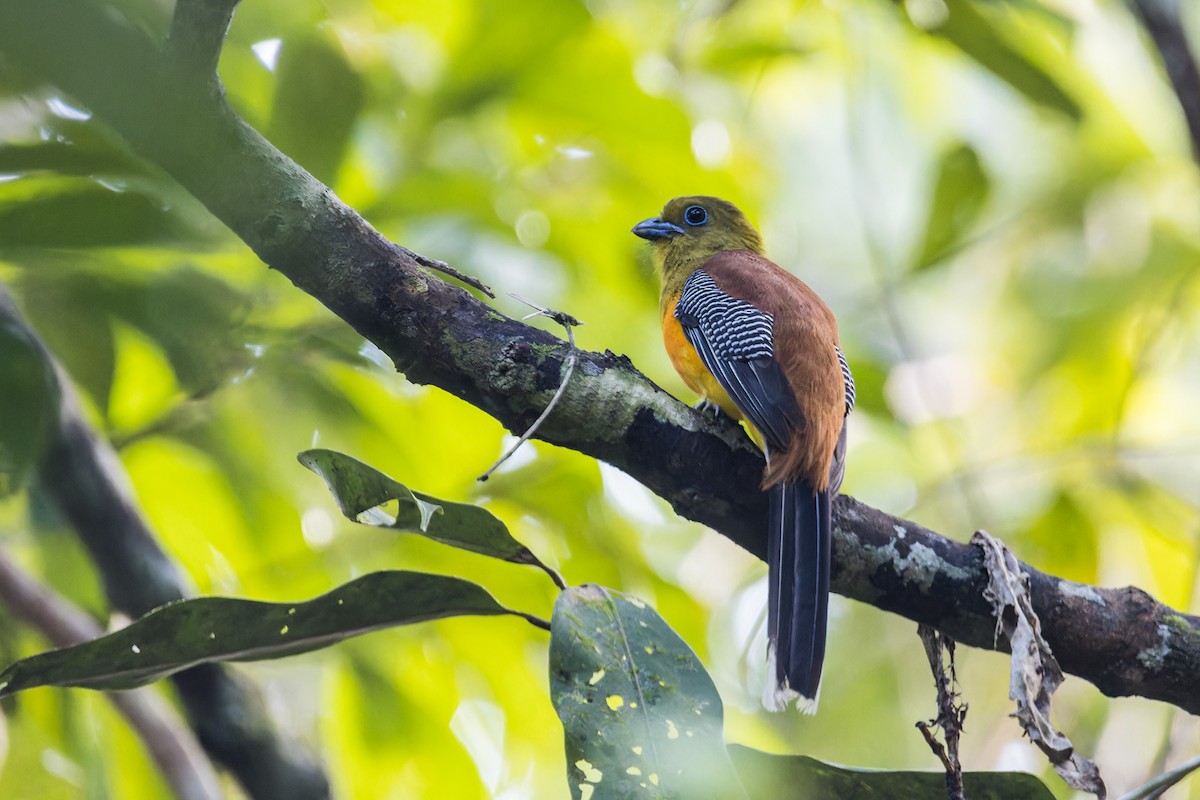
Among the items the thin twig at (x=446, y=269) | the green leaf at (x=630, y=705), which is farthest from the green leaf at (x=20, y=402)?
the green leaf at (x=630, y=705)

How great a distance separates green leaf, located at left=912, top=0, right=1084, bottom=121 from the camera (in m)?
2.76

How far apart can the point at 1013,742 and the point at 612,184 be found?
279cm

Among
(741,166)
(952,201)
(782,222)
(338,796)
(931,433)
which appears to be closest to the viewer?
(338,796)

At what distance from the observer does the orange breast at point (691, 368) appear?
2.92 metres

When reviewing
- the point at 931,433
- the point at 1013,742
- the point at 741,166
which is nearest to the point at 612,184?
the point at 741,166

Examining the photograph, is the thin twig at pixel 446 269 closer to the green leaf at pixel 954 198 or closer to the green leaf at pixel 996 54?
the green leaf at pixel 996 54

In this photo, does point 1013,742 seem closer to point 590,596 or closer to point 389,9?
point 590,596

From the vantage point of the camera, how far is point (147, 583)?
249 centimetres

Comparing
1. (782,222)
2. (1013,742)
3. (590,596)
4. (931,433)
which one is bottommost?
(590,596)

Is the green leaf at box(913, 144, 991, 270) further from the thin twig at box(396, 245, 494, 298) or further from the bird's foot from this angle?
the thin twig at box(396, 245, 494, 298)

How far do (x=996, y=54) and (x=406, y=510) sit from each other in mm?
1907

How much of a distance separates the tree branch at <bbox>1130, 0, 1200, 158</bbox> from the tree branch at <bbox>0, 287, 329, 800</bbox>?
2.76 m

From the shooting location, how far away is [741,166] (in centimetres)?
410

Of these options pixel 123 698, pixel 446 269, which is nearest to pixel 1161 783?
pixel 446 269
